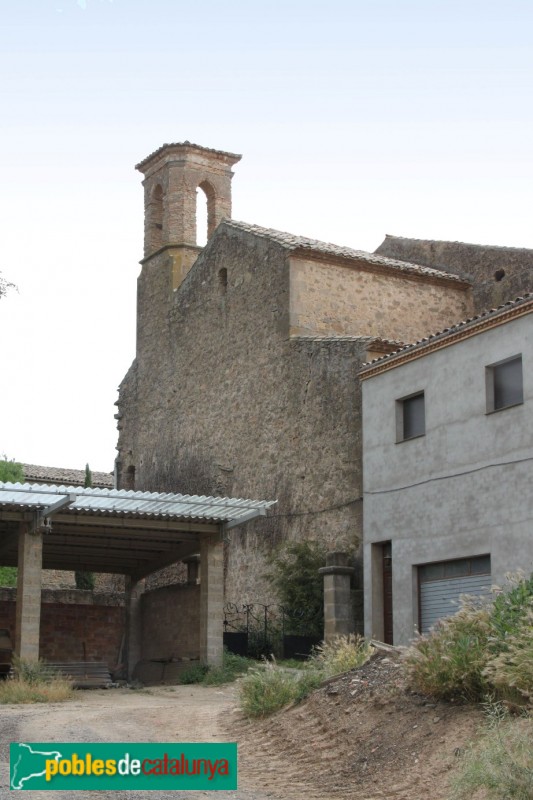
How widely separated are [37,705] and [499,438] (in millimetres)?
8876

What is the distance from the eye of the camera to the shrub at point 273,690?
46.1 ft

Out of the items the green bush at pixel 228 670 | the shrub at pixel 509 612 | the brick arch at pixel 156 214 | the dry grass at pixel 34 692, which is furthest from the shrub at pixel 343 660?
the brick arch at pixel 156 214

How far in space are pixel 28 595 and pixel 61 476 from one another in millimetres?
26749

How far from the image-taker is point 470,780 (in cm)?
925

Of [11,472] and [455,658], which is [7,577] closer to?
[11,472]

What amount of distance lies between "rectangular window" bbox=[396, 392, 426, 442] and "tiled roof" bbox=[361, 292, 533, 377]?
91cm

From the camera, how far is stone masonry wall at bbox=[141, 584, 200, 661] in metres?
25.0

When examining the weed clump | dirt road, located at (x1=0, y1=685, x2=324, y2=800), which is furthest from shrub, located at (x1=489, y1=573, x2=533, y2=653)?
the weed clump

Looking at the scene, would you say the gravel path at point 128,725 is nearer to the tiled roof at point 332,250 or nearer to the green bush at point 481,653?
the green bush at point 481,653

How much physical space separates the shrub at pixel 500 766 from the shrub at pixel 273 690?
13.7 ft

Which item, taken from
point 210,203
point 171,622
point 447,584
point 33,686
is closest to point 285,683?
point 33,686

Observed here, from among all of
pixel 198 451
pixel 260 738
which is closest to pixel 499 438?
pixel 260 738

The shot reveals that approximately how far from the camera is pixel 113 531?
23.2 metres

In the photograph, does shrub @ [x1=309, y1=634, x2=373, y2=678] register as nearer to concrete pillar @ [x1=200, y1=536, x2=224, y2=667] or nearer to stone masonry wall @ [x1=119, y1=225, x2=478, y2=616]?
concrete pillar @ [x1=200, y1=536, x2=224, y2=667]
